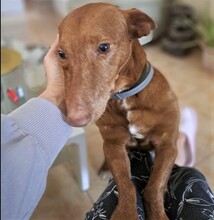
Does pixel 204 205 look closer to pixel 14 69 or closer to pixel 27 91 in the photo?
pixel 27 91

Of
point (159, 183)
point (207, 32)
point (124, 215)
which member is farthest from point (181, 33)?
point (124, 215)

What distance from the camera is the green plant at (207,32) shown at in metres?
2.16

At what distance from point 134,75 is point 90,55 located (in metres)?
0.19

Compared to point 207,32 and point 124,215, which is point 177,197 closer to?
point 124,215

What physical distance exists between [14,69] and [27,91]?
0.87ft

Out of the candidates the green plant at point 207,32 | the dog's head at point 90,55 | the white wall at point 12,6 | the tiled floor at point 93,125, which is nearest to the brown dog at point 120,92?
the dog's head at point 90,55

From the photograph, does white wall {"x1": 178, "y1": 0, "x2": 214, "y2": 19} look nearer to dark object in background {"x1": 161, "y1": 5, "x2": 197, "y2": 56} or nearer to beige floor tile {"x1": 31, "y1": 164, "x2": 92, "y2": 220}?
dark object in background {"x1": 161, "y1": 5, "x2": 197, "y2": 56}

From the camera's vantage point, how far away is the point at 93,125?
99 cm

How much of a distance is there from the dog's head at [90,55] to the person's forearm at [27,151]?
6 cm

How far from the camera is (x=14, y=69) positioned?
1535 millimetres

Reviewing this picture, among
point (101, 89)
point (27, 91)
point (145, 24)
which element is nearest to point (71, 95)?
point (101, 89)

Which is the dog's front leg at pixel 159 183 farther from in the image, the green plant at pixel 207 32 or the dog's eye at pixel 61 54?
the green plant at pixel 207 32

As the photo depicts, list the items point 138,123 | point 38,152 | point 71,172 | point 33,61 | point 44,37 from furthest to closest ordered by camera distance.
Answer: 1. point 44,37
2. point 33,61
3. point 71,172
4. point 138,123
5. point 38,152

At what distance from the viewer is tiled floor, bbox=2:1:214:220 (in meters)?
1.01
